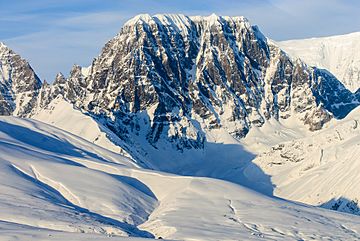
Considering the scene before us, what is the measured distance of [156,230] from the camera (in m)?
195

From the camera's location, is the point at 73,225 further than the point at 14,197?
No

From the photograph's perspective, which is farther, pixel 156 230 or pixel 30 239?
pixel 156 230

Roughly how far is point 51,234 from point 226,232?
51721 mm

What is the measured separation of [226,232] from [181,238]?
44.7 feet

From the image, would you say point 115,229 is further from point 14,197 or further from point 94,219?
point 14,197

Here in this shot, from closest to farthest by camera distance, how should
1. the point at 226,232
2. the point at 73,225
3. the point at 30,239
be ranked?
the point at 30,239
the point at 73,225
the point at 226,232

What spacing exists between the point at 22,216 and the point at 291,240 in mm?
53376

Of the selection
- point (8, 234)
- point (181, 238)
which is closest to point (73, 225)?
point (181, 238)

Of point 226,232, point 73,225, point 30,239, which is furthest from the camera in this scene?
point 226,232

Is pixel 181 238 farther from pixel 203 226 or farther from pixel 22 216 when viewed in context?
pixel 22 216

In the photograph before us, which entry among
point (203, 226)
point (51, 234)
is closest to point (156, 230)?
point (203, 226)

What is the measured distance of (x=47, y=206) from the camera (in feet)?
646

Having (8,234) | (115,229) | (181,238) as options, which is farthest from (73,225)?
(8,234)

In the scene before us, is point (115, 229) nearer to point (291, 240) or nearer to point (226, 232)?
point (226, 232)
